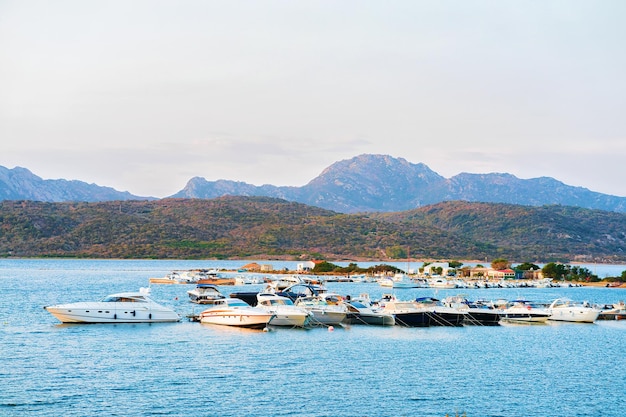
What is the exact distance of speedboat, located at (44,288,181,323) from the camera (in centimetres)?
5125

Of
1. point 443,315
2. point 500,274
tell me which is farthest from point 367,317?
point 500,274

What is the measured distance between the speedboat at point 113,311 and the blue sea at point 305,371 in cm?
89

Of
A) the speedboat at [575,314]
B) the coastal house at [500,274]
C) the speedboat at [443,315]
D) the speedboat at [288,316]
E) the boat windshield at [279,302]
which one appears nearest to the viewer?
the speedboat at [288,316]

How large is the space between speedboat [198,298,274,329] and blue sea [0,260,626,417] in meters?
0.96

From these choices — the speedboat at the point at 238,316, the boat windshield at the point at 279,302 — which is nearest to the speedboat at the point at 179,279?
the boat windshield at the point at 279,302

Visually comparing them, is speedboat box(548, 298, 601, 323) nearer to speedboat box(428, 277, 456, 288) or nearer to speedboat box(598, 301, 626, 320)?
speedboat box(598, 301, 626, 320)

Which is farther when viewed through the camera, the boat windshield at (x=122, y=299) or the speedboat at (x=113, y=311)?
the boat windshield at (x=122, y=299)

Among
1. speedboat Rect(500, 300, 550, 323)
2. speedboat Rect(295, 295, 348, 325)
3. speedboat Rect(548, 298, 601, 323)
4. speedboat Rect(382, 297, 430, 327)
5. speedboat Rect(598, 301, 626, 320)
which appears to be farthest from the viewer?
speedboat Rect(598, 301, 626, 320)

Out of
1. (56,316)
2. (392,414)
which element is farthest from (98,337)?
(392,414)

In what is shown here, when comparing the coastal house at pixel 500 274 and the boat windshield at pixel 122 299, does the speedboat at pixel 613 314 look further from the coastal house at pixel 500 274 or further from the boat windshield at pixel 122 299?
the coastal house at pixel 500 274

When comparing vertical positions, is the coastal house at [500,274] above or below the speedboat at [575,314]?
above

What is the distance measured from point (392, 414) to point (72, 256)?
17951cm

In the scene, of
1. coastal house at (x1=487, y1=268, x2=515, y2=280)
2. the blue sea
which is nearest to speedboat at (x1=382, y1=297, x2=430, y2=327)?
the blue sea

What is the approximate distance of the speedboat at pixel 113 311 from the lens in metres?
51.2
